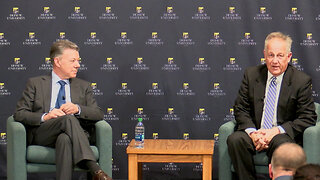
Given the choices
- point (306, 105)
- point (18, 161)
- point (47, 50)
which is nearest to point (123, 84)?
point (47, 50)

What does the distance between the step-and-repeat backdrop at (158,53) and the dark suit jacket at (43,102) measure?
24.6 inches

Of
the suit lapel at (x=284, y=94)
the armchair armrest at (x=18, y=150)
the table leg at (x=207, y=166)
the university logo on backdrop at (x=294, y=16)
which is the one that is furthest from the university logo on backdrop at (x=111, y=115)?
the university logo on backdrop at (x=294, y=16)

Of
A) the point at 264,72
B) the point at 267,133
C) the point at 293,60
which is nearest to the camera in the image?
the point at 267,133

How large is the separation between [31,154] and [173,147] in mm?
1260

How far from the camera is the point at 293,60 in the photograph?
6133 mm

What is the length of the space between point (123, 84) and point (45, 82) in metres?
0.96

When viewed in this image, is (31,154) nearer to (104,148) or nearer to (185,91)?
(104,148)

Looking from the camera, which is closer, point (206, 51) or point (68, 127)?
point (68, 127)

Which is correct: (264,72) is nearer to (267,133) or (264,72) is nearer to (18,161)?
(267,133)

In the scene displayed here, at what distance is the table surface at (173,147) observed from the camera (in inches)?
208

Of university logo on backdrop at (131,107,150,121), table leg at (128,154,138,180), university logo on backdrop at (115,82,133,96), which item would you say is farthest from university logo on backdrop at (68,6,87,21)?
table leg at (128,154,138,180)

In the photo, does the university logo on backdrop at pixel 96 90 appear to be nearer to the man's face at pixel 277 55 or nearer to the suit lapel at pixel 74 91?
the suit lapel at pixel 74 91

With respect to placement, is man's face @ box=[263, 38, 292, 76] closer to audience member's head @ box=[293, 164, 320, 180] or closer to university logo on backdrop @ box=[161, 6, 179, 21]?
university logo on backdrop @ box=[161, 6, 179, 21]

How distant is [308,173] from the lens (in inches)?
96.9
